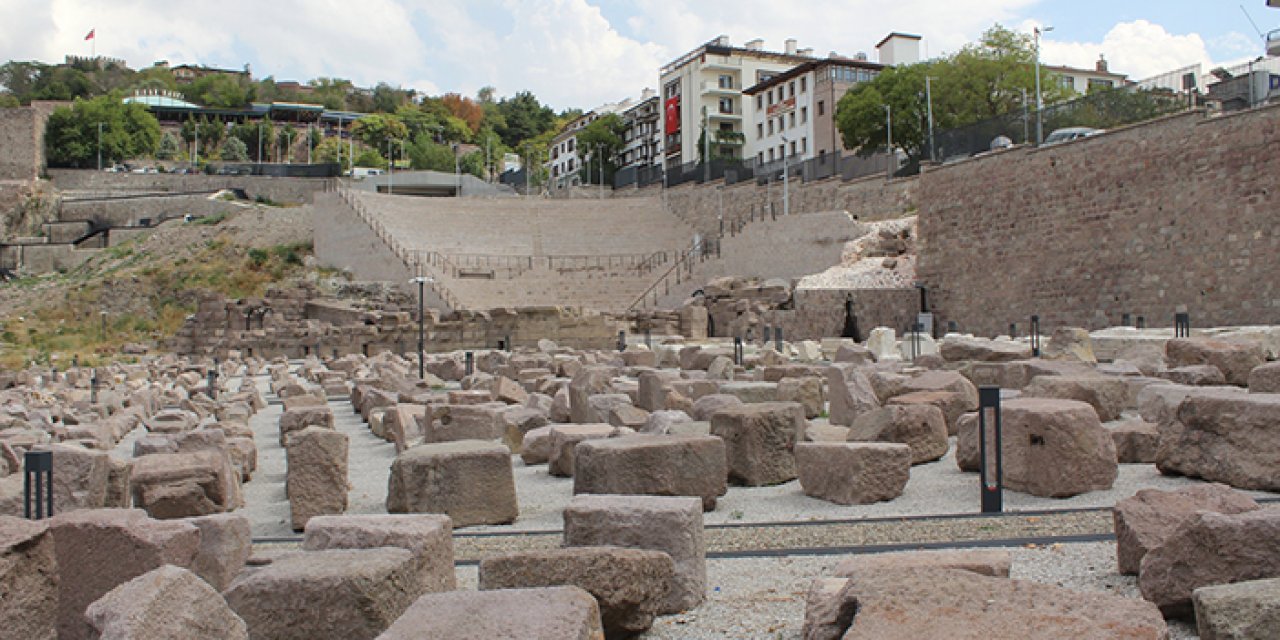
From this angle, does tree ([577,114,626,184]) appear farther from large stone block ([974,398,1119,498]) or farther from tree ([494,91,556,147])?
large stone block ([974,398,1119,498])

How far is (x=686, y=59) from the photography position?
7812cm

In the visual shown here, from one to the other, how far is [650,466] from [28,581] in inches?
138

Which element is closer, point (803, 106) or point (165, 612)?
point (165, 612)

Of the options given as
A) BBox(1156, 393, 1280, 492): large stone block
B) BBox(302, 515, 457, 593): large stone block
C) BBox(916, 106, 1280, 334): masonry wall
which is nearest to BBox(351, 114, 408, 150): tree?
BBox(916, 106, 1280, 334): masonry wall

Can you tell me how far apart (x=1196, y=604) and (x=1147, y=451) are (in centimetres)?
468

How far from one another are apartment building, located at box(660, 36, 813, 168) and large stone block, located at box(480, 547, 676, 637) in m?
70.3

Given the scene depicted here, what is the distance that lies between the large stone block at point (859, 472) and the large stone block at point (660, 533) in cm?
229

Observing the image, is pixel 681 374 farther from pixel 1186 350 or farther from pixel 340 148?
pixel 340 148

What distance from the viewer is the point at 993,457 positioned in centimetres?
717

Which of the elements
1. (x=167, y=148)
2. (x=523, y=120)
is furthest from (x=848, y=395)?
Result: (x=523, y=120)

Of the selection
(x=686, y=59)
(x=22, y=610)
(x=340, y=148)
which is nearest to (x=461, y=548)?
(x=22, y=610)

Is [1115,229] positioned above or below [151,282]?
below

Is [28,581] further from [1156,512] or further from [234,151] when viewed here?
[234,151]

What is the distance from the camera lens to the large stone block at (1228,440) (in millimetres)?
6473
